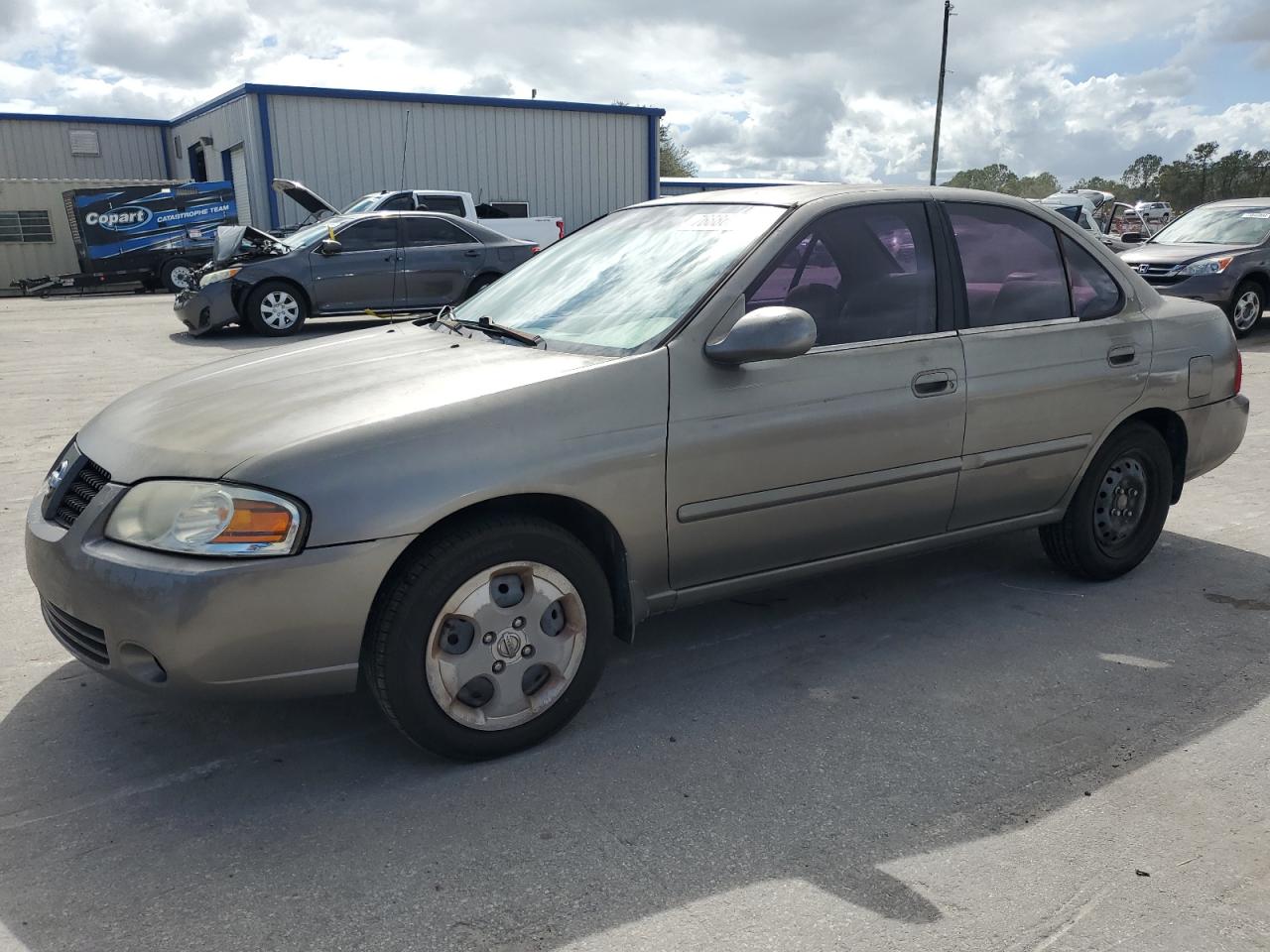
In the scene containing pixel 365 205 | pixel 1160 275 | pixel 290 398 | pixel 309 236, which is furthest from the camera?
pixel 365 205

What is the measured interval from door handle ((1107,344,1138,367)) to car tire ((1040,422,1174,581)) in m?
0.29

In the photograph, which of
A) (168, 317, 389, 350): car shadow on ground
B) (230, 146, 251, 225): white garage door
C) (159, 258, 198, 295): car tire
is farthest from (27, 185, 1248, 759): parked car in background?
(230, 146, 251, 225): white garage door

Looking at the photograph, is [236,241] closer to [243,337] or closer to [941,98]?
[243,337]

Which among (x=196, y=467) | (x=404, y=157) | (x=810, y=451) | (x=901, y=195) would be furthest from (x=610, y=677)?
(x=404, y=157)

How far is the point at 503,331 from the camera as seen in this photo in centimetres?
358

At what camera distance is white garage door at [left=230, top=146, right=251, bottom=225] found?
25.6 metres

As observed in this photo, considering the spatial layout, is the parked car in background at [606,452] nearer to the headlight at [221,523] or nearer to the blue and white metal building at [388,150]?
the headlight at [221,523]

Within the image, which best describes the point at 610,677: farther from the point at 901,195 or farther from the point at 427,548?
the point at 901,195

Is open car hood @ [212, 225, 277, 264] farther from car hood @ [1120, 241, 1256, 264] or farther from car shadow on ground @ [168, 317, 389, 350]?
car hood @ [1120, 241, 1256, 264]

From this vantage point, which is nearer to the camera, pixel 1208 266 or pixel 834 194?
pixel 834 194

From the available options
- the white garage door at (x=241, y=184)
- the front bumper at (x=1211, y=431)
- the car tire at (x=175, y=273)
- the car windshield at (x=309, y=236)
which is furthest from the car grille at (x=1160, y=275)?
the white garage door at (x=241, y=184)

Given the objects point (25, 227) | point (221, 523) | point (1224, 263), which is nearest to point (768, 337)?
point (221, 523)

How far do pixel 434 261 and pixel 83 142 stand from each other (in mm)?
24663

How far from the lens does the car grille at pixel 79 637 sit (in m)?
2.77
